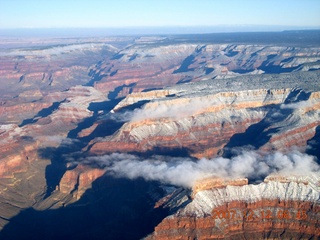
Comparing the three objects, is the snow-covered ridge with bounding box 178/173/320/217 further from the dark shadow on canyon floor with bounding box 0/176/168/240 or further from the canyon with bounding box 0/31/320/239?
the dark shadow on canyon floor with bounding box 0/176/168/240

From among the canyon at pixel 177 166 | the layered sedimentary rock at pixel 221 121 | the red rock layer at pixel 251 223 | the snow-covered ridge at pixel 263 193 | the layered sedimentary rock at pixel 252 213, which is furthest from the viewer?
the layered sedimentary rock at pixel 221 121

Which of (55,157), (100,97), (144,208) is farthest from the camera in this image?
(100,97)

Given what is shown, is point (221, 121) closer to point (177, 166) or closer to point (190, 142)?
point (190, 142)

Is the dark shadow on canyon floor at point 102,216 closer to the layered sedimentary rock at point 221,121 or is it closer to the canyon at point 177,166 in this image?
the canyon at point 177,166

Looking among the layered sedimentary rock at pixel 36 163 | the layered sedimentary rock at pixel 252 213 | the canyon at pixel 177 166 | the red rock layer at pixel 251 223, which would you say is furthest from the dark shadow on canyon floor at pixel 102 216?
the layered sedimentary rock at pixel 252 213

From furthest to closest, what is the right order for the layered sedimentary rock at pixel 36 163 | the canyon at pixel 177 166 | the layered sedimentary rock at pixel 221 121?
the layered sedimentary rock at pixel 221 121
the layered sedimentary rock at pixel 36 163
the canyon at pixel 177 166

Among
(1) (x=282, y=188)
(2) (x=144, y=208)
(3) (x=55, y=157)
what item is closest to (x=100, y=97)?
(3) (x=55, y=157)

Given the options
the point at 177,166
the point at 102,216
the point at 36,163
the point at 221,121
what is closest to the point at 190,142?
the point at 221,121

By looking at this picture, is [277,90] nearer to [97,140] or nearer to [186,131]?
[186,131]
